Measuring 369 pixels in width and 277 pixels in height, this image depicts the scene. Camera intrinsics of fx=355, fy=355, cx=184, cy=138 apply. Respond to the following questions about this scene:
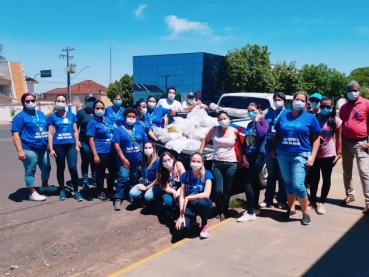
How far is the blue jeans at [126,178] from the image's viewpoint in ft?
18.9

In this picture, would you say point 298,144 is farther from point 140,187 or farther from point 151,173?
point 140,187

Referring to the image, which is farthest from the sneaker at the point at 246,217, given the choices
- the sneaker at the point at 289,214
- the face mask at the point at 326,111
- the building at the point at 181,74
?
the building at the point at 181,74

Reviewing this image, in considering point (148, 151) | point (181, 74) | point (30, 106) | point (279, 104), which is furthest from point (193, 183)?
point (181, 74)

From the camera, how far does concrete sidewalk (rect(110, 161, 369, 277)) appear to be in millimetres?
3639

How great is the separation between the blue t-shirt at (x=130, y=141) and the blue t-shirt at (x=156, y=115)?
1202 millimetres

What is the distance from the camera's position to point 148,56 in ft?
145

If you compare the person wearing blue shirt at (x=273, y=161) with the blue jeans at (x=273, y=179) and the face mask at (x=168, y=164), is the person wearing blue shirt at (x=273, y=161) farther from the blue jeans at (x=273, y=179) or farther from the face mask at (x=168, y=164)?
the face mask at (x=168, y=164)

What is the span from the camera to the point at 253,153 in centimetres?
507

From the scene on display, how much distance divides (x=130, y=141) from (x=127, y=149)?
139 mm

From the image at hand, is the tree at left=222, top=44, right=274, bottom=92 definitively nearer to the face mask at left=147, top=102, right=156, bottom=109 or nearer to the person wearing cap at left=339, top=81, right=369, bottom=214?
the face mask at left=147, top=102, right=156, bottom=109

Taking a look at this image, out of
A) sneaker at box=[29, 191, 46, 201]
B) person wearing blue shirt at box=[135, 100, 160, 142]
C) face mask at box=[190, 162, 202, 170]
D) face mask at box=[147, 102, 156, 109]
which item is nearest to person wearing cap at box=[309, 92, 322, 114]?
face mask at box=[190, 162, 202, 170]

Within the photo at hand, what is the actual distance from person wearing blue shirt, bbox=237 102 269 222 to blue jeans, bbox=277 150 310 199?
299 mm

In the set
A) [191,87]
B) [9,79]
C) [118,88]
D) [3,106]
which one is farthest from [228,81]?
[9,79]

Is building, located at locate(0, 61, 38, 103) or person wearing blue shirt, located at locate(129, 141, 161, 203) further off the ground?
building, located at locate(0, 61, 38, 103)
